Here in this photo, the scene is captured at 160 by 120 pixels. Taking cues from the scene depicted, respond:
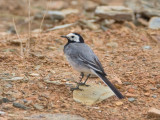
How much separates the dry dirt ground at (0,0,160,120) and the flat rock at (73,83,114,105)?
89 mm

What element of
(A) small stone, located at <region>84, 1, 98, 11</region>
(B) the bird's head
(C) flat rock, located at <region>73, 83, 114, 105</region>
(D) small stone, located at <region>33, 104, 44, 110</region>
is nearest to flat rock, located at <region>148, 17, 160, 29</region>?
(A) small stone, located at <region>84, 1, 98, 11</region>

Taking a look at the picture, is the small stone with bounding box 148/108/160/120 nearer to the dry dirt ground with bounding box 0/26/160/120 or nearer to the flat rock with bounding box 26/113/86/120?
the dry dirt ground with bounding box 0/26/160/120

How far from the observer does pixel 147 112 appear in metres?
4.45

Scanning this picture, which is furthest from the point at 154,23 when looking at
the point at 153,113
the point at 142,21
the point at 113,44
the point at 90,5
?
the point at 153,113

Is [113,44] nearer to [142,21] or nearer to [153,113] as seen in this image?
[142,21]

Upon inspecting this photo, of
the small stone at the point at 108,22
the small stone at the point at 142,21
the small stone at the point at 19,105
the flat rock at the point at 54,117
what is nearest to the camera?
the flat rock at the point at 54,117

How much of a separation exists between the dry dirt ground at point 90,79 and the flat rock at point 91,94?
0.29ft

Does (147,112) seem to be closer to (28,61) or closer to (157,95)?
(157,95)

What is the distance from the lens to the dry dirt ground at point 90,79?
459 centimetres

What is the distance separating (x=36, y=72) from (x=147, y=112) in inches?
86.3

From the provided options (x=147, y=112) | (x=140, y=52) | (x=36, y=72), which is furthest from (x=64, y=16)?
(x=147, y=112)

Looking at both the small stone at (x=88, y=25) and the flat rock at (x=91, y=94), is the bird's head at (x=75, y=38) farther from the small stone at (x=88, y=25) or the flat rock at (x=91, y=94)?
the small stone at (x=88, y=25)

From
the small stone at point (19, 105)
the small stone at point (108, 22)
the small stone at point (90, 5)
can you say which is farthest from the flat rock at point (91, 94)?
the small stone at point (90, 5)

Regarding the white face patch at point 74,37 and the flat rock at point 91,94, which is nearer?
the flat rock at point 91,94
